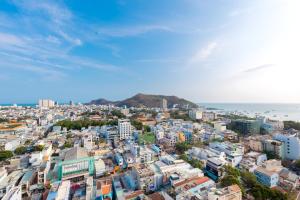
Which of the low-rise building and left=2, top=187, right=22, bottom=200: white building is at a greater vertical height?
the low-rise building

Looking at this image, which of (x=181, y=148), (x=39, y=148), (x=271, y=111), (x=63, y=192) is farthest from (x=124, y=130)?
(x=271, y=111)

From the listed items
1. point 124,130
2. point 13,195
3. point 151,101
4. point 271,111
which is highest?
point 151,101

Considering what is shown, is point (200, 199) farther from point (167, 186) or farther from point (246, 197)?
point (246, 197)

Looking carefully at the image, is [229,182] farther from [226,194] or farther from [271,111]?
[271,111]

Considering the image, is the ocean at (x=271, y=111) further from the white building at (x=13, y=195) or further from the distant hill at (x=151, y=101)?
the white building at (x=13, y=195)

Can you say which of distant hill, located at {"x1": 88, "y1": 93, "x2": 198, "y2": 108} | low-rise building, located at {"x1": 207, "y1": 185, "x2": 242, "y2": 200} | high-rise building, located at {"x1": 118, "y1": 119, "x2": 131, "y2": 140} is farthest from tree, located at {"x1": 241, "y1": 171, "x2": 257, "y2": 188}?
distant hill, located at {"x1": 88, "y1": 93, "x2": 198, "y2": 108}

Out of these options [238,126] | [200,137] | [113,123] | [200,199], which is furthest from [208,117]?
[200,199]

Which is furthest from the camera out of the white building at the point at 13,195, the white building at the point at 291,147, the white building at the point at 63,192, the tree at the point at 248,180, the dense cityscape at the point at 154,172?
the white building at the point at 291,147

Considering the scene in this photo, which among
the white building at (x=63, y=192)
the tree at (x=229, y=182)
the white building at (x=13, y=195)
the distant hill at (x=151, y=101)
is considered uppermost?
the distant hill at (x=151, y=101)

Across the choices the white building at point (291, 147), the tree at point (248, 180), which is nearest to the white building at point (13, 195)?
the tree at point (248, 180)

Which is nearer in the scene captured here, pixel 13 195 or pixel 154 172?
pixel 13 195

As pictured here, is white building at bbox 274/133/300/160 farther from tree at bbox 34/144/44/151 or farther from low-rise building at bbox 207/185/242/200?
tree at bbox 34/144/44/151
